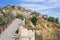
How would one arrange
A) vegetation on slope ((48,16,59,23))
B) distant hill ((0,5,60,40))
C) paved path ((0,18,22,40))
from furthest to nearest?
vegetation on slope ((48,16,59,23)) → distant hill ((0,5,60,40)) → paved path ((0,18,22,40))

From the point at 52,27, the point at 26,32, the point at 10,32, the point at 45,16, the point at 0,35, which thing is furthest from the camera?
the point at 45,16

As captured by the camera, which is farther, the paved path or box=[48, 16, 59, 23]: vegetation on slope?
box=[48, 16, 59, 23]: vegetation on slope

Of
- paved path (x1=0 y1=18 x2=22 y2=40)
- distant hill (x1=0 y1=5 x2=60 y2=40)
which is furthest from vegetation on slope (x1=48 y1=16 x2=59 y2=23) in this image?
paved path (x1=0 y1=18 x2=22 y2=40)

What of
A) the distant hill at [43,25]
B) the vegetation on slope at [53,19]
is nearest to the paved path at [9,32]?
the distant hill at [43,25]

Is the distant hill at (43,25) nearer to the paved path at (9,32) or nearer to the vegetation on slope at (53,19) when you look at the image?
the vegetation on slope at (53,19)

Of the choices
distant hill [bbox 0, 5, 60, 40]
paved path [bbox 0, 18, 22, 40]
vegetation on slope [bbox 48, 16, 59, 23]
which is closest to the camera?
paved path [bbox 0, 18, 22, 40]

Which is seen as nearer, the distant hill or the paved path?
the paved path

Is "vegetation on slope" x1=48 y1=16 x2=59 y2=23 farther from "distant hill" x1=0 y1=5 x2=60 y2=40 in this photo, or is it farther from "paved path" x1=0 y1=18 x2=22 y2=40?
"paved path" x1=0 y1=18 x2=22 y2=40

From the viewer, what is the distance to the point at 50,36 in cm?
5219

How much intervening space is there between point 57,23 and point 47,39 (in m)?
8.13

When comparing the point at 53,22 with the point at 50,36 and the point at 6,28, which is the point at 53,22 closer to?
the point at 50,36

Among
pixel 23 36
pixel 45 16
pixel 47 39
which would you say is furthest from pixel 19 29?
pixel 45 16

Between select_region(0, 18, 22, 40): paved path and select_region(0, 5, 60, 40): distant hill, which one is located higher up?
select_region(0, 18, 22, 40): paved path

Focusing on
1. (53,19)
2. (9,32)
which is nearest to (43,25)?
(53,19)
